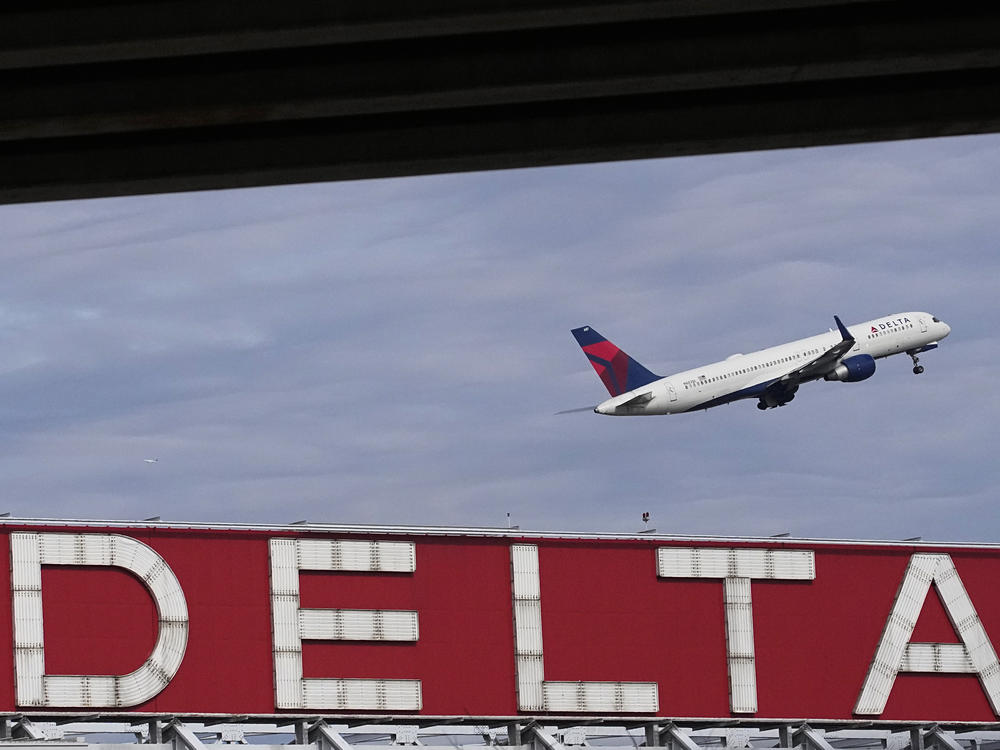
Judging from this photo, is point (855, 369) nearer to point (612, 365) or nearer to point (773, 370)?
point (773, 370)

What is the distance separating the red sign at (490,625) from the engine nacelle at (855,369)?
20.6 metres

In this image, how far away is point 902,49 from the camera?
17.0 m

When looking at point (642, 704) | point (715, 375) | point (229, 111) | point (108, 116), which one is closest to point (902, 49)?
point (229, 111)

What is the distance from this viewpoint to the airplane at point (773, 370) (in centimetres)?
7500

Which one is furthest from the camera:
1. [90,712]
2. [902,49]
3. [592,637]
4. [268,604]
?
[592,637]

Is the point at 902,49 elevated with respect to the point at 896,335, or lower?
lower

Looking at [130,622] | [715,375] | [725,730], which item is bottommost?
[725,730]

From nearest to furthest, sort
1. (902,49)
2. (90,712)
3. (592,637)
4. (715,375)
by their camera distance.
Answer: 1. (902,49)
2. (90,712)
3. (592,637)
4. (715,375)

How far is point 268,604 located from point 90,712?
5803 millimetres

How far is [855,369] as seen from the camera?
76.2 m

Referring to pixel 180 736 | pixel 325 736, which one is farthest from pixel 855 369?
pixel 180 736

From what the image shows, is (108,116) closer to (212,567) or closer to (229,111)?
(229,111)

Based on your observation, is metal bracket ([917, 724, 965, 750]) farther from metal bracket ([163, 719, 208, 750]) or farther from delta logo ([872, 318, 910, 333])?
delta logo ([872, 318, 910, 333])

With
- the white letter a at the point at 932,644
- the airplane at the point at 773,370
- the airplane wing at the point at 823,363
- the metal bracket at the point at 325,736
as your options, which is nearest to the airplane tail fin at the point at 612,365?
the airplane at the point at 773,370
